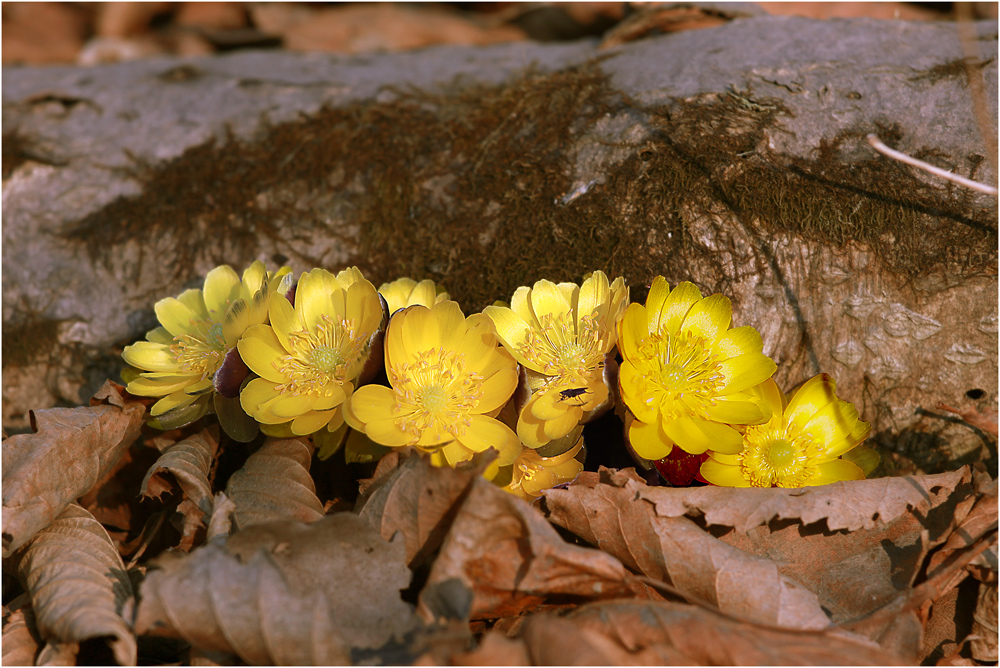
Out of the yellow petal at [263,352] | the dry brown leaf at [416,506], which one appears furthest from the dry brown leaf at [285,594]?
the yellow petal at [263,352]

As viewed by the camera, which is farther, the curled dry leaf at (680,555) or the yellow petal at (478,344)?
the yellow petal at (478,344)

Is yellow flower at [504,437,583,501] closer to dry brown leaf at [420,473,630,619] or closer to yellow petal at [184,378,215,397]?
dry brown leaf at [420,473,630,619]

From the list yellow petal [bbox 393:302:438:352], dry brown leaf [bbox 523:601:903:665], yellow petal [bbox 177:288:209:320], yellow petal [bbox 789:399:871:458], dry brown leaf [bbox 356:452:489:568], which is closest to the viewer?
dry brown leaf [bbox 523:601:903:665]

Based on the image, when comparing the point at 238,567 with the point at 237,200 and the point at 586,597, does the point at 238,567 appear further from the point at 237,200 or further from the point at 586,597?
the point at 237,200

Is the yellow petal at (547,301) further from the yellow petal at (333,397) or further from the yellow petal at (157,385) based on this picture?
the yellow petal at (157,385)

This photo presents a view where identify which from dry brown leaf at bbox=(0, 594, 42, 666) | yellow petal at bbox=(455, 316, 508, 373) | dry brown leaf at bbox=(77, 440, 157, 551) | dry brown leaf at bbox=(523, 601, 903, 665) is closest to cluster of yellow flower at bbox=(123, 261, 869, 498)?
yellow petal at bbox=(455, 316, 508, 373)

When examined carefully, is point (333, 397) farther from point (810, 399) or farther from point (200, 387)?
point (810, 399)
